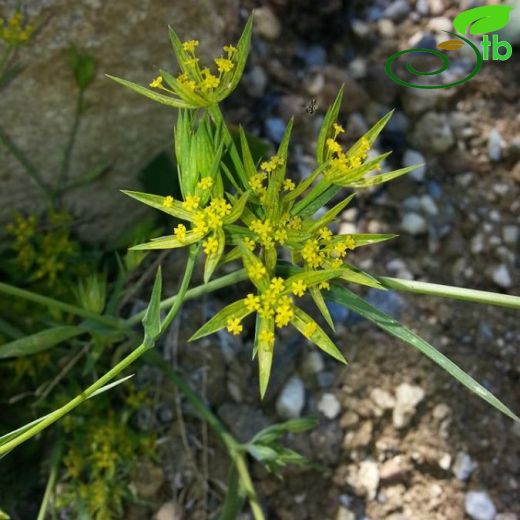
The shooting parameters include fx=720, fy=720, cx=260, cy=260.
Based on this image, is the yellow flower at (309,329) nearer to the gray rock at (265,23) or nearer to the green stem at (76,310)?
the green stem at (76,310)

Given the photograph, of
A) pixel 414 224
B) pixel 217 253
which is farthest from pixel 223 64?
pixel 414 224

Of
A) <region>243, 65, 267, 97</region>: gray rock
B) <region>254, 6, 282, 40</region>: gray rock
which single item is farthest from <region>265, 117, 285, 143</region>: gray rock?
<region>254, 6, 282, 40</region>: gray rock

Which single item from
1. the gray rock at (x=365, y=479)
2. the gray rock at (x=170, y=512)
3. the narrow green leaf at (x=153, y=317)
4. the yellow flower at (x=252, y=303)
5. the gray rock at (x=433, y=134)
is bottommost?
the gray rock at (x=365, y=479)

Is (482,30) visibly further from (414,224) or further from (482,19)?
(414,224)

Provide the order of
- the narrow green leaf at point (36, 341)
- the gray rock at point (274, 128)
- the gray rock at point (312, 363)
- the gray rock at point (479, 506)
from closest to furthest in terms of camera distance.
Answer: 1. the narrow green leaf at point (36, 341)
2. the gray rock at point (479, 506)
3. the gray rock at point (312, 363)
4. the gray rock at point (274, 128)

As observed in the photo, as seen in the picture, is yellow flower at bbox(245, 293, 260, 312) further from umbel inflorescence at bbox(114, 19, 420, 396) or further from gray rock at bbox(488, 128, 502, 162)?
gray rock at bbox(488, 128, 502, 162)

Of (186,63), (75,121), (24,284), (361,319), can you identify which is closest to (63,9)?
(75,121)

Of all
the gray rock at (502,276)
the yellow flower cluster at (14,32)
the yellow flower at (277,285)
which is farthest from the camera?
the gray rock at (502,276)

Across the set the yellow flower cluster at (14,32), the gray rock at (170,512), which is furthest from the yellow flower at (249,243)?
the gray rock at (170,512)
